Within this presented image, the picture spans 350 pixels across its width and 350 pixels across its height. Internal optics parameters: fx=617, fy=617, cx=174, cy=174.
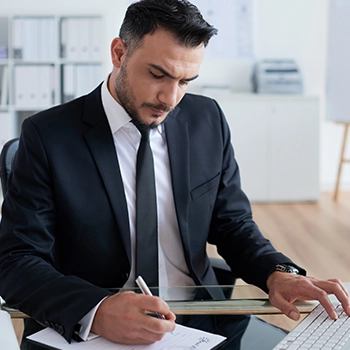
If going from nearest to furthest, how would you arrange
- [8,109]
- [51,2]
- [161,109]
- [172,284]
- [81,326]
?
1. [81,326]
2. [161,109]
3. [172,284]
4. [8,109]
5. [51,2]

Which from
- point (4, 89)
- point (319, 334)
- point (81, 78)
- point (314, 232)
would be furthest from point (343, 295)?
point (4, 89)

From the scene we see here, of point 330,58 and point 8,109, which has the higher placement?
point 330,58

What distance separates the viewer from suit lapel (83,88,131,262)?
4.49 ft

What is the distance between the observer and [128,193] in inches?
56.2

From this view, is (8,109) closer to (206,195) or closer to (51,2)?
(51,2)

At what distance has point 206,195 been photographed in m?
1.51

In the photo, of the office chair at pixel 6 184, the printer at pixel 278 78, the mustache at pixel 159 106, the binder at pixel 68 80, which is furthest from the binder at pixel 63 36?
the mustache at pixel 159 106

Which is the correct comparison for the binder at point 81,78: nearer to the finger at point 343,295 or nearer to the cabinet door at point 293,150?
the cabinet door at point 293,150

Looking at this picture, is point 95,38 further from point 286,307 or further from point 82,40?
point 286,307

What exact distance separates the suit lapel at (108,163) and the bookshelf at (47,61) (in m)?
3.30

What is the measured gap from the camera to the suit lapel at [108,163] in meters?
1.37

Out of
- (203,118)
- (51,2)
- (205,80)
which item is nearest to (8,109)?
(51,2)

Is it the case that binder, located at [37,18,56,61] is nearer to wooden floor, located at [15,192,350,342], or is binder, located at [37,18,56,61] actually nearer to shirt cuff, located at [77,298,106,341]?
wooden floor, located at [15,192,350,342]

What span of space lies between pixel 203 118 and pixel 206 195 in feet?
0.68
